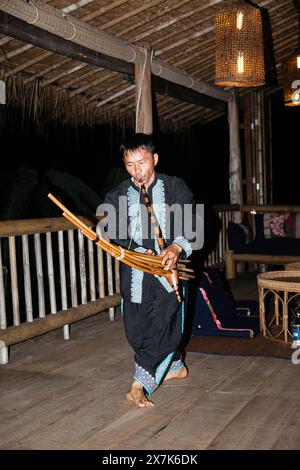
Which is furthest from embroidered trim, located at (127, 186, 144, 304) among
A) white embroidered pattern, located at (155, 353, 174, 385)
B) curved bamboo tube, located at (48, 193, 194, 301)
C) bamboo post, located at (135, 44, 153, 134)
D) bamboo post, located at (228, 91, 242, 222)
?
bamboo post, located at (228, 91, 242, 222)

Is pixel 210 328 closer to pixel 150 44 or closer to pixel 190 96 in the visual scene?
pixel 150 44

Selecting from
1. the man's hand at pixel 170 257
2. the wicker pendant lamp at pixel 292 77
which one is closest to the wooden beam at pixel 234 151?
the wicker pendant lamp at pixel 292 77

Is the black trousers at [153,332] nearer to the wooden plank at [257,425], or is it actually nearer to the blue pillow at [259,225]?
the wooden plank at [257,425]

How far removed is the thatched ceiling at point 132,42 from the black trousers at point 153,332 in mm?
2539

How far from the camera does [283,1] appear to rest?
5.79 metres

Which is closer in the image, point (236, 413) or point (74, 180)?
point (236, 413)

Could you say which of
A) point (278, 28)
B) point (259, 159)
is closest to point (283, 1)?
point (278, 28)

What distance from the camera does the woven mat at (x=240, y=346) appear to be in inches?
149

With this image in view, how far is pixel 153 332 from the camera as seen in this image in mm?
2855

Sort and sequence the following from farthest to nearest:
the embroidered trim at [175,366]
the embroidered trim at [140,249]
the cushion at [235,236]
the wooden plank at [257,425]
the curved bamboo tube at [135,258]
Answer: the cushion at [235,236], the embroidered trim at [175,366], the embroidered trim at [140,249], the curved bamboo tube at [135,258], the wooden plank at [257,425]

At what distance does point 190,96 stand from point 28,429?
15.9 feet

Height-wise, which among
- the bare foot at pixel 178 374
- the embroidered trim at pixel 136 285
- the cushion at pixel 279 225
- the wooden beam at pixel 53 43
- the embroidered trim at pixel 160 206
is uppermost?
the wooden beam at pixel 53 43

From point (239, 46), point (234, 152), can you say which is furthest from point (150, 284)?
point (234, 152)

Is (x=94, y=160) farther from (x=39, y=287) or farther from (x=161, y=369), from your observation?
(x=161, y=369)
